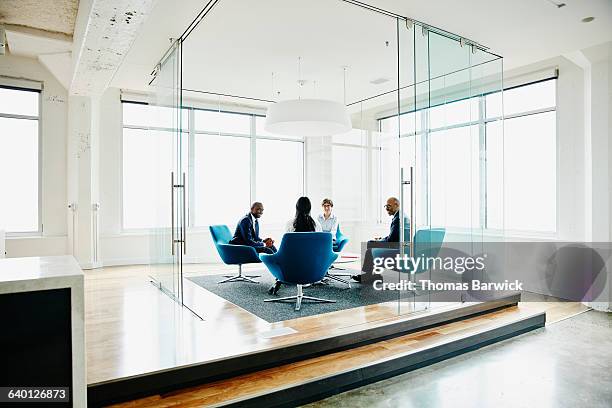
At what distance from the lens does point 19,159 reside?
6.09 m

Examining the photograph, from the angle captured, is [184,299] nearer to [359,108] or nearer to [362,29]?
[362,29]

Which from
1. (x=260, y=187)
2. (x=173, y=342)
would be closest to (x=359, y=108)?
(x=260, y=187)

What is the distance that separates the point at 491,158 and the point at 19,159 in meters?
6.53

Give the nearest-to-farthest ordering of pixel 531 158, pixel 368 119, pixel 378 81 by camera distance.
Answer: pixel 531 158, pixel 378 81, pixel 368 119

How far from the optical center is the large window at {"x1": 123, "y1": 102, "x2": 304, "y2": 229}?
7.12 m

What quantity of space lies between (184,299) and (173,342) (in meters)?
1.58

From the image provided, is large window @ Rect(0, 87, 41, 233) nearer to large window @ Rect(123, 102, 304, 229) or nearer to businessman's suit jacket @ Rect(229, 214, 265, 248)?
large window @ Rect(123, 102, 304, 229)

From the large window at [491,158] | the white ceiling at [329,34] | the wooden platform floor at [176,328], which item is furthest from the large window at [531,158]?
the wooden platform floor at [176,328]

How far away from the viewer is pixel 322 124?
5.37 metres

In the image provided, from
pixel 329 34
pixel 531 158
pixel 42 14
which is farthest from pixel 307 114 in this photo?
pixel 531 158

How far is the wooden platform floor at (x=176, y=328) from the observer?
269cm

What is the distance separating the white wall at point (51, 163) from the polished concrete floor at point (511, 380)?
5326 millimetres

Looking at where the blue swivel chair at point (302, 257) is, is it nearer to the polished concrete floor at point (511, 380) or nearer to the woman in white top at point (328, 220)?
the polished concrete floor at point (511, 380)

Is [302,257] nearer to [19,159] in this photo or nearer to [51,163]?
[51,163]
